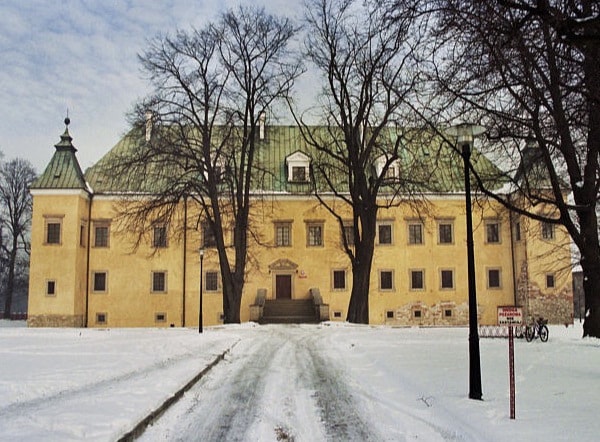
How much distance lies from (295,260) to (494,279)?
578 inches

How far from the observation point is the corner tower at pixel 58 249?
42.4 metres

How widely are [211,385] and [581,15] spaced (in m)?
9.19

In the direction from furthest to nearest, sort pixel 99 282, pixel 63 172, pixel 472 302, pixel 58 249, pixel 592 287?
pixel 99 282 → pixel 63 172 → pixel 58 249 → pixel 592 287 → pixel 472 302

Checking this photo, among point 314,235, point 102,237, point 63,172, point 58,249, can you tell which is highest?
point 63,172

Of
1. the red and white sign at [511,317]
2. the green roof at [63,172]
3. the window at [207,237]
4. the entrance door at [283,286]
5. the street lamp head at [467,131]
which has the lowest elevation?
the red and white sign at [511,317]

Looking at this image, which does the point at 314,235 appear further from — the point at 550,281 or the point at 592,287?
the point at 592,287

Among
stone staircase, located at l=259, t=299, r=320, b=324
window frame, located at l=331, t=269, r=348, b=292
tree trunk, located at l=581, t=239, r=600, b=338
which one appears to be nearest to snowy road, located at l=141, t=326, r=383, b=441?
tree trunk, located at l=581, t=239, r=600, b=338

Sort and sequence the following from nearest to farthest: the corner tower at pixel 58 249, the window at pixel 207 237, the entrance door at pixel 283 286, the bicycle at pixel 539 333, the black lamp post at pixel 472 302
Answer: the black lamp post at pixel 472 302 → the bicycle at pixel 539 333 → the corner tower at pixel 58 249 → the window at pixel 207 237 → the entrance door at pixel 283 286

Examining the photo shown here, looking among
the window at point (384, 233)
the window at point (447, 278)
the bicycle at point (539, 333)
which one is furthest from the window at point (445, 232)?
the bicycle at point (539, 333)

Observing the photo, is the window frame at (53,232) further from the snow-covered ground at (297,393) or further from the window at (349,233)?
the snow-covered ground at (297,393)

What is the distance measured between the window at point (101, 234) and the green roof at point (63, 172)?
10.1 ft

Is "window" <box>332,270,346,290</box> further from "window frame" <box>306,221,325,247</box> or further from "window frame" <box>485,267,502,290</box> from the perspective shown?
"window frame" <box>485,267,502,290</box>

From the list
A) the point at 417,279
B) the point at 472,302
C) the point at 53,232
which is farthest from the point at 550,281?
the point at 472,302

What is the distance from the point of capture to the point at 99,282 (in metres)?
44.9
